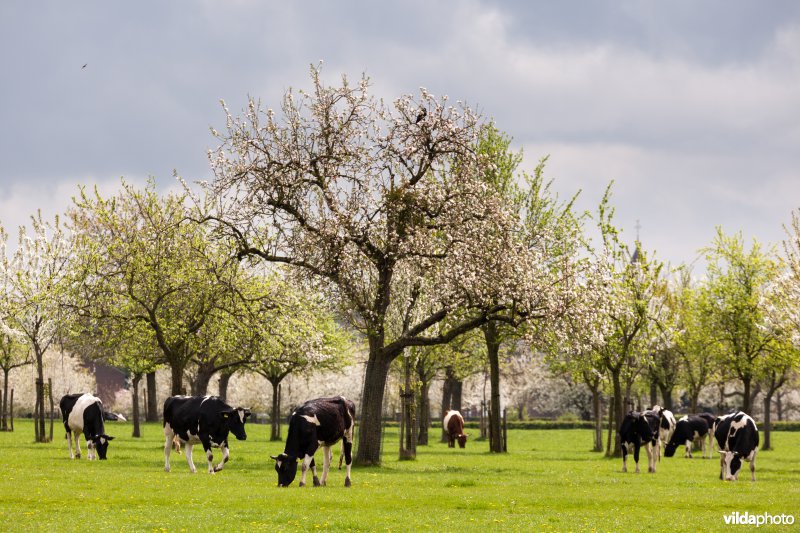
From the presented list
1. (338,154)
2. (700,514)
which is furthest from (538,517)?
(338,154)

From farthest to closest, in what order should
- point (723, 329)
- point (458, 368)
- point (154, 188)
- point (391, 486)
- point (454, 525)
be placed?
point (458, 368) → point (723, 329) → point (154, 188) → point (391, 486) → point (454, 525)

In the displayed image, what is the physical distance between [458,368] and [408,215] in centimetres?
3115

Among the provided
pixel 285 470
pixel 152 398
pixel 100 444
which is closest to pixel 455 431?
pixel 100 444

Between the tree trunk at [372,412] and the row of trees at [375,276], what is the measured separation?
50 mm

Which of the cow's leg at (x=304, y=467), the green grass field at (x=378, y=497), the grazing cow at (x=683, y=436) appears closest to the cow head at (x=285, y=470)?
the cow's leg at (x=304, y=467)

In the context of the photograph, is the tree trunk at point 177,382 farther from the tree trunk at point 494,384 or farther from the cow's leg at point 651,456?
the cow's leg at point 651,456

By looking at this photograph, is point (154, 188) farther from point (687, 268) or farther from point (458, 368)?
point (687, 268)

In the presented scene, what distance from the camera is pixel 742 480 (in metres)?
31.5

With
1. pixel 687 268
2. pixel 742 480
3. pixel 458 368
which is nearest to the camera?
pixel 742 480

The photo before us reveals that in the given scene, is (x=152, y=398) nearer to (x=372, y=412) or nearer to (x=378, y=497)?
(x=372, y=412)

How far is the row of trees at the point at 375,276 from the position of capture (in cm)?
3388

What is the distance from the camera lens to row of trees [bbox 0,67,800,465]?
33875 millimetres

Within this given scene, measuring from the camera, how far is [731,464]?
3077 cm

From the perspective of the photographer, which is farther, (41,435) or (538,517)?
(41,435)
